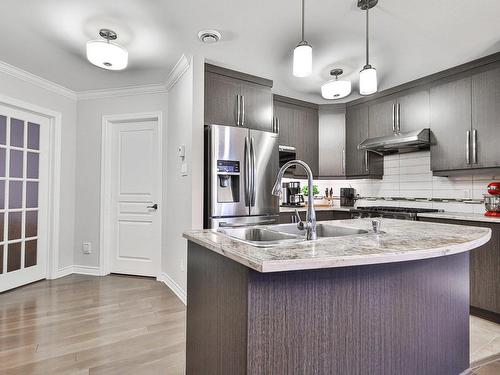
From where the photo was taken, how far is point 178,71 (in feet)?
10.2

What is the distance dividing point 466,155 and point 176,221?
10.1 ft

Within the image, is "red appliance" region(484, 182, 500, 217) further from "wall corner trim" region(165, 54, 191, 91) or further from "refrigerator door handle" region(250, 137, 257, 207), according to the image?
"wall corner trim" region(165, 54, 191, 91)

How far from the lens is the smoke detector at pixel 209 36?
2377 mm

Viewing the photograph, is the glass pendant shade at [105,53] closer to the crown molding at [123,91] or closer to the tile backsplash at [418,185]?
the crown molding at [123,91]

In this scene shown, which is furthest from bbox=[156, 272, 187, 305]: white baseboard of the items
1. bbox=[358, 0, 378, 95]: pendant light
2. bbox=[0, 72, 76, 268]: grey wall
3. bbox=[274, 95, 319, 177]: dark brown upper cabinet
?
bbox=[358, 0, 378, 95]: pendant light

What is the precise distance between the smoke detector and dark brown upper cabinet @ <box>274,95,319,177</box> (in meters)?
1.54

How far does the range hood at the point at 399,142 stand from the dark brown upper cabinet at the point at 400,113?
17 cm

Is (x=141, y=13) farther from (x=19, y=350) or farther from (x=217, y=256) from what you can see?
(x=19, y=350)

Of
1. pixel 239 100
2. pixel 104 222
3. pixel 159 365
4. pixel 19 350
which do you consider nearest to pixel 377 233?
pixel 159 365

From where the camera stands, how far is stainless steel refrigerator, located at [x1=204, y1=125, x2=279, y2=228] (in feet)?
9.12

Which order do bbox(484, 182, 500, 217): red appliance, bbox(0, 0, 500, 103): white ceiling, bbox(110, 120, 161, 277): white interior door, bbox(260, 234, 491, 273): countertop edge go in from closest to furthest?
bbox(260, 234, 491, 273): countertop edge
bbox(0, 0, 500, 103): white ceiling
bbox(484, 182, 500, 217): red appliance
bbox(110, 120, 161, 277): white interior door

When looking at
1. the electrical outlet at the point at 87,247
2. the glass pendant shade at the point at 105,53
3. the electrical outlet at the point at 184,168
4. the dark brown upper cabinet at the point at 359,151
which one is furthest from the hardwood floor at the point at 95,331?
the glass pendant shade at the point at 105,53

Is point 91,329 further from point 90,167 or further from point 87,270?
point 90,167

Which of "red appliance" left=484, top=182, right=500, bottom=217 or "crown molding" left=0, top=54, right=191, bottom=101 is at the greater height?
"crown molding" left=0, top=54, right=191, bottom=101
